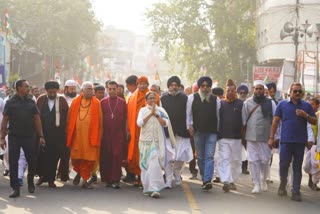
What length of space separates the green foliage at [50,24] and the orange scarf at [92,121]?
41664 millimetres

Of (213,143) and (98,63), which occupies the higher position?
(98,63)

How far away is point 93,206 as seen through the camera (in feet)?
31.6

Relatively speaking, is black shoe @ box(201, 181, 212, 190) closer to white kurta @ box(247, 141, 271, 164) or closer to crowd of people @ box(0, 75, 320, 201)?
crowd of people @ box(0, 75, 320, 201)

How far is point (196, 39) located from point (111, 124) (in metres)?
36.9

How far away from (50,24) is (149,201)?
4608 cm

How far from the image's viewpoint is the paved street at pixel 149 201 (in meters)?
9.40

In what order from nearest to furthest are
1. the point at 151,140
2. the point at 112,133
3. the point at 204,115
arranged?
the point at 151,140
the point at 204,115
the point at 112,133

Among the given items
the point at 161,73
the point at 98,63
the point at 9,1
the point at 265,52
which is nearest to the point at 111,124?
the point at 265,52

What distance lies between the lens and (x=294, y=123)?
10.7 meters

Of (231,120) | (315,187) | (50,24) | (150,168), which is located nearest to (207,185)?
(150,168)

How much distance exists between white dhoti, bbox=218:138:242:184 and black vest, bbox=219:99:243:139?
0.11 meters

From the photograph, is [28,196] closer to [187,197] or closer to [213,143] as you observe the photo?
[187,197]

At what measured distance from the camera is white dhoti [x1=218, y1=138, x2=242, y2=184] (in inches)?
455

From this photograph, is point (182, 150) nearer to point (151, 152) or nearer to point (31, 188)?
point (151, 152)
